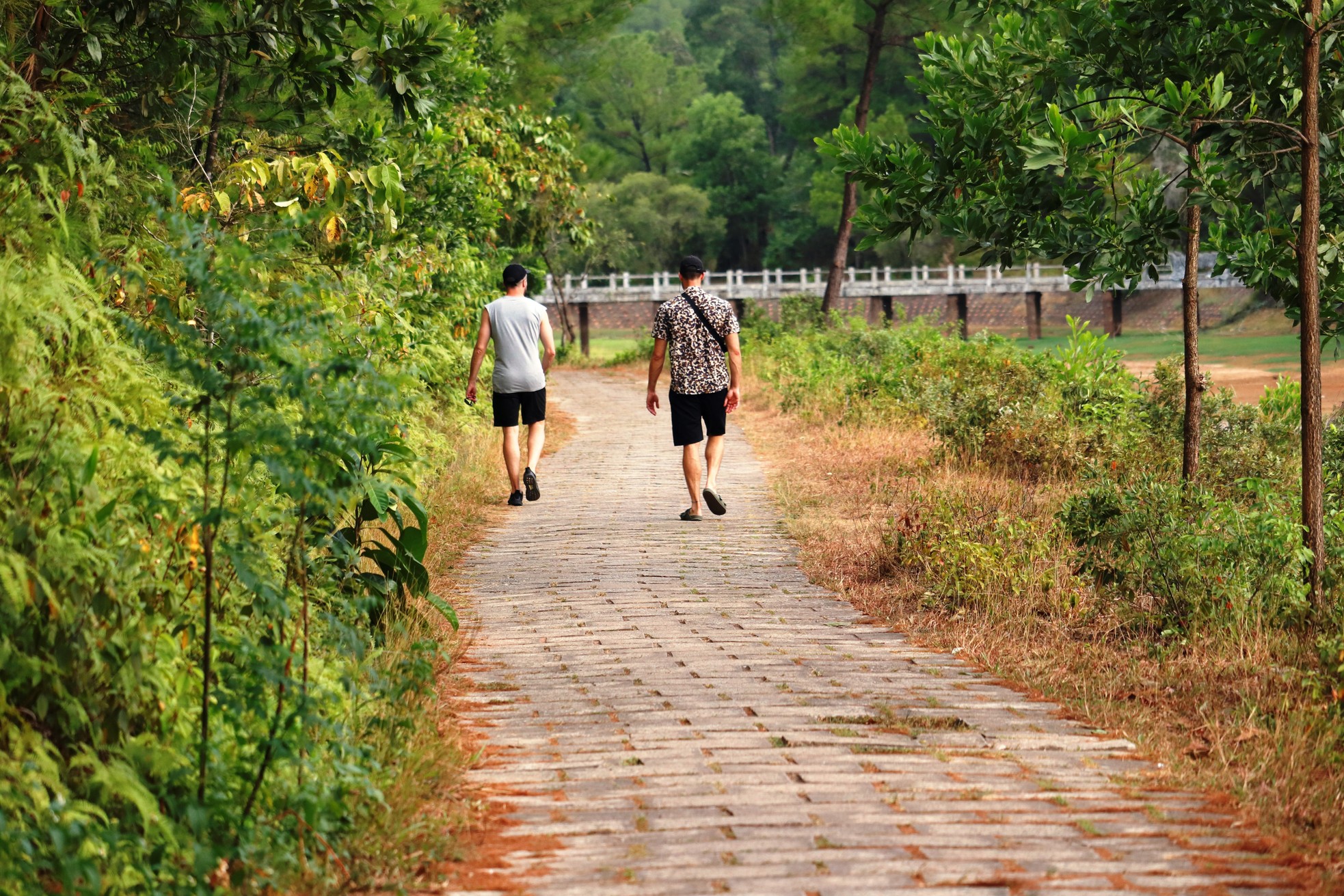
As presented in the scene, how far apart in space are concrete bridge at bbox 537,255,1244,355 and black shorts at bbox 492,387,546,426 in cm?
4243

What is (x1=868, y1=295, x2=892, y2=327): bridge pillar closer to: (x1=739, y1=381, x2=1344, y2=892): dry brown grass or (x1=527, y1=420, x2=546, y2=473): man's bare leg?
(x1=527, y1=420, x2=546, y2=473): man's bare leg

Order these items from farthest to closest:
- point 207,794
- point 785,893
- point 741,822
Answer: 1. point 741,822
2. point 207,794
3. point 785,893

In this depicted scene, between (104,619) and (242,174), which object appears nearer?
(104,619)

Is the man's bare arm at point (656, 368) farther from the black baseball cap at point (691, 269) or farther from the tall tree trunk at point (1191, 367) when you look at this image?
the tall tree trunk at point (1191, 367)

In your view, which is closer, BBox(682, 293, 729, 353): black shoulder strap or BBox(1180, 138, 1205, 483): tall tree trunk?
BBox(1180, 138, 1205, 483): tall tree trunk

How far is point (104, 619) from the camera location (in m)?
3.46

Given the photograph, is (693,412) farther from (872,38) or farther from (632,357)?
(632,357)

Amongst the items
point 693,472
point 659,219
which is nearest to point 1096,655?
point 693,472

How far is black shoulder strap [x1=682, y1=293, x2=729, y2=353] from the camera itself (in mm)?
9492

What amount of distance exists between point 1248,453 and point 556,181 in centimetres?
1346

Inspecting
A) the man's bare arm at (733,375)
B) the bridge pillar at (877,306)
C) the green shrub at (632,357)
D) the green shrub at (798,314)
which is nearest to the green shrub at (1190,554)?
the man's bare arm at (733,375)

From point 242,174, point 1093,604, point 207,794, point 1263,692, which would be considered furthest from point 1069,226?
point 207,794

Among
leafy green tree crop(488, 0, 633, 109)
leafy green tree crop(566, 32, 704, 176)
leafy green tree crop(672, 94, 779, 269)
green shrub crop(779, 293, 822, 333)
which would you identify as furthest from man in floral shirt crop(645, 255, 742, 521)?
leafy green tree crop(566, 32, 704, 176)

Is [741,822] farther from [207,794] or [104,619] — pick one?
[104,619]
